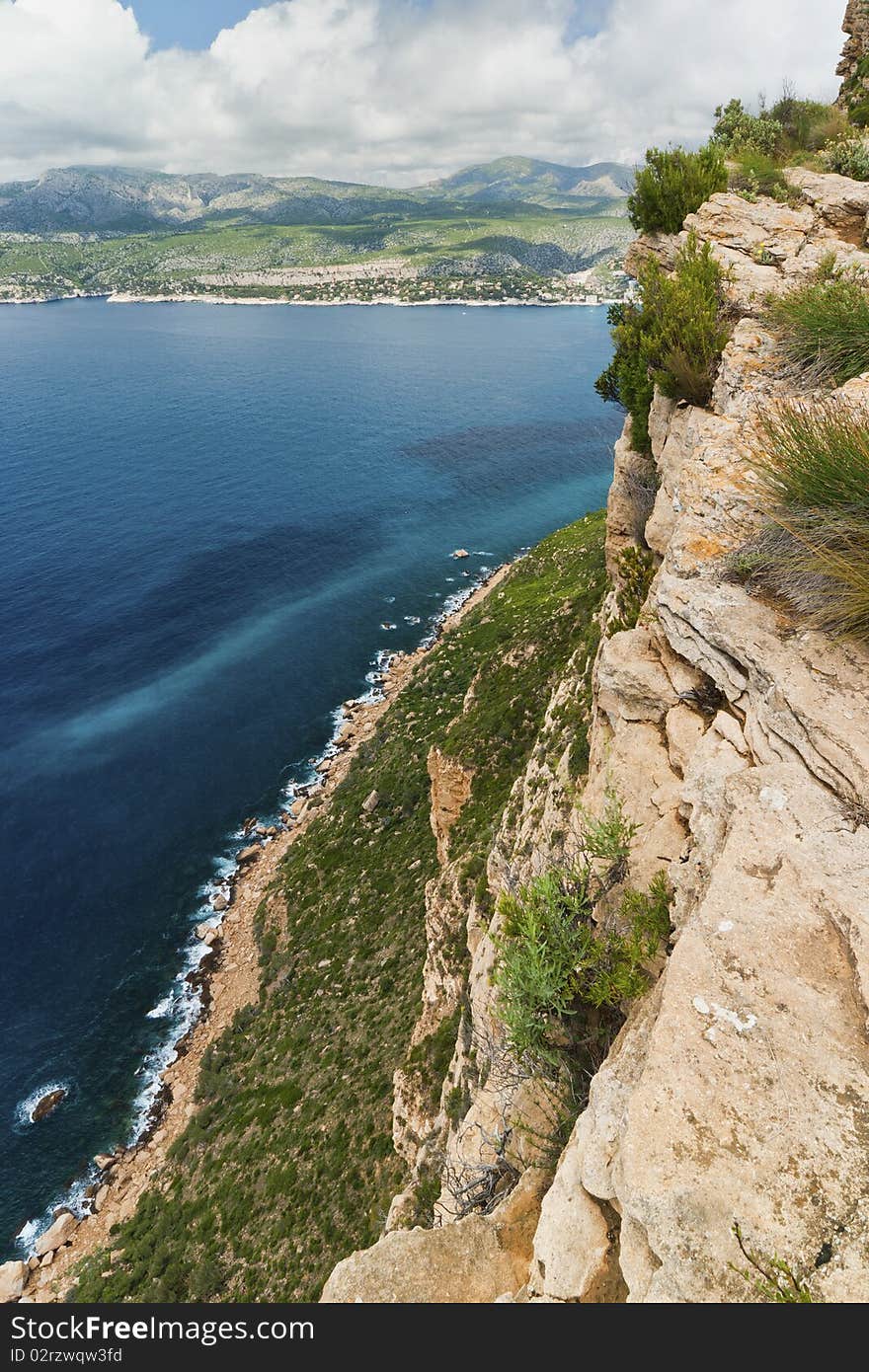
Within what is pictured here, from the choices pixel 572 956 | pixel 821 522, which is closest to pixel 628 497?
pixel 821 522

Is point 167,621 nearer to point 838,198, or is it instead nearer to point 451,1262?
point 838,198

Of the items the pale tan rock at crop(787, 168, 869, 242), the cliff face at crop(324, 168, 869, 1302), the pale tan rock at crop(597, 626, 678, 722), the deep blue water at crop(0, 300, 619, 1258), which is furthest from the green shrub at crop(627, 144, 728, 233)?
the deep blue water at crop(0, 300, 619, 1258)

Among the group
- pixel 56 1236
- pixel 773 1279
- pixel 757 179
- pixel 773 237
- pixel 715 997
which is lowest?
pixel 56 1236

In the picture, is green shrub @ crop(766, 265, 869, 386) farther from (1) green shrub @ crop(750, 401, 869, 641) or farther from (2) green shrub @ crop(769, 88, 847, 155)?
(2) green shrub @ crop(769, 88, 847, 155)

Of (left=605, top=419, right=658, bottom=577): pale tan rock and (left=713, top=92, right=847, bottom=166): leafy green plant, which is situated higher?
(left=713, top=92, right=847, bottom=166): leafy green plant

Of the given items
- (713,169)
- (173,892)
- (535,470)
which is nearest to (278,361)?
(535,470)

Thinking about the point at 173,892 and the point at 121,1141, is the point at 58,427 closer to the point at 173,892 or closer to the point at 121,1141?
the point at 173,892

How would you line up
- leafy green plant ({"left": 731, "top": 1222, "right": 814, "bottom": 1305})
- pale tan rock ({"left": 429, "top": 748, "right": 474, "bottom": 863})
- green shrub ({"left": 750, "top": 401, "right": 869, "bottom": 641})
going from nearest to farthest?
leafy green plant ({"left": 731, "top": 1222, "right": 814, "bottom": 1305}) < green shrub ({"left": 750, "top": 401, "right": 869, "bottom": 641}) < pale tan rock ({"left": 429, "top": 748, "right": 474, "bottom": 863})
